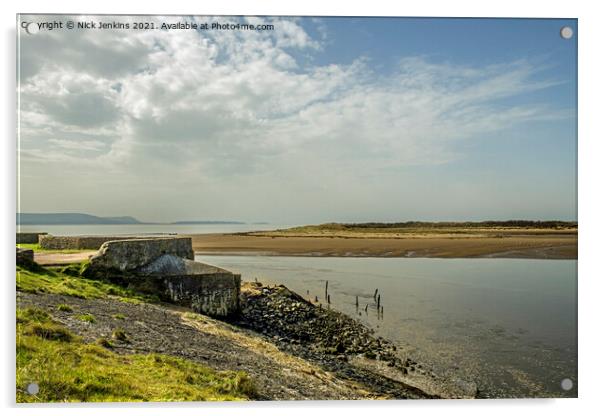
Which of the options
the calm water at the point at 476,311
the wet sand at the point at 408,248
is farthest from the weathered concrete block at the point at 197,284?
A: the wet sand at the point at 408,248

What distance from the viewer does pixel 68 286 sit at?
8.87m

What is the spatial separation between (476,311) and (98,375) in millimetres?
10798

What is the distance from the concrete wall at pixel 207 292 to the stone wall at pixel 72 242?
3.45 meters

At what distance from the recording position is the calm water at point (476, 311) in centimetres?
794

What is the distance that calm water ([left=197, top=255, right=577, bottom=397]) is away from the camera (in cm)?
794

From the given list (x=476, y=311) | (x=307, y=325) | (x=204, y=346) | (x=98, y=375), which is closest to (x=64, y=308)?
(x=98, y=375)

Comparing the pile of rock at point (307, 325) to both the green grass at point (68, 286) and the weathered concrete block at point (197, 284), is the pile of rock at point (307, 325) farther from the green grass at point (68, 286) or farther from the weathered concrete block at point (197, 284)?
the green grass at point (68, 286)

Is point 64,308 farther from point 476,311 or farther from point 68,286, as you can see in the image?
point 476,311

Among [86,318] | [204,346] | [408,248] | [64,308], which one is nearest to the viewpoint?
[86,318]

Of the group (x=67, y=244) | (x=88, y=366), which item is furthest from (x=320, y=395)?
(x=67, y=244)

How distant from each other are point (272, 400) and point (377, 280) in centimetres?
1325

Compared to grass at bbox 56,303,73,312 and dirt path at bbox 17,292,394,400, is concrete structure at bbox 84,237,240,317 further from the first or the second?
grass at bbox 56,303,73,312

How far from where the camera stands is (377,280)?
18359mm
